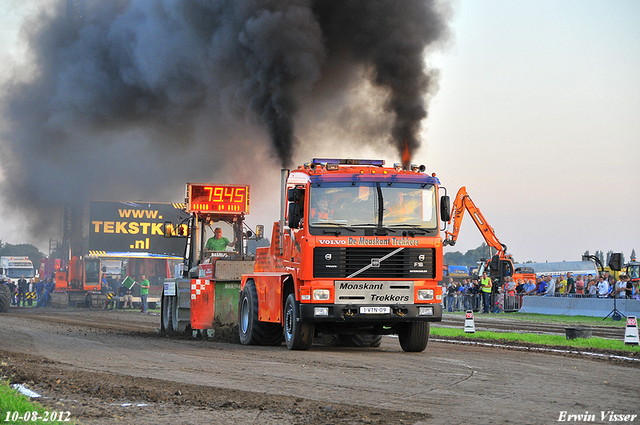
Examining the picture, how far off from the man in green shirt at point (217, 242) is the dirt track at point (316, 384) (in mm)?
5037

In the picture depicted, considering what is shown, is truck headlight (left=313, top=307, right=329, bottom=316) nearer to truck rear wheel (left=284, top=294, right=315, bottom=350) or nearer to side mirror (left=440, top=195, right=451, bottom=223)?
truck rear wheel (left=284, top=294, right=315, bottom=350)

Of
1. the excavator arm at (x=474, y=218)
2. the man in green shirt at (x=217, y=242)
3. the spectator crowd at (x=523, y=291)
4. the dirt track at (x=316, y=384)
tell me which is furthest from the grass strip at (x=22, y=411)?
the excavator arm at (x=474, y=218)

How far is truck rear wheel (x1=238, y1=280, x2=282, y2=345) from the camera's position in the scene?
15.0 metres

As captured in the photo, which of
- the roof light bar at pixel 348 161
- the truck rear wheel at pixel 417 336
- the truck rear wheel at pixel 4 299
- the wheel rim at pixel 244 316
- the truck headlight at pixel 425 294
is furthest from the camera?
the truck rear wheel at pixel 4 299

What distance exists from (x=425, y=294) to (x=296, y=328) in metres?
2.23

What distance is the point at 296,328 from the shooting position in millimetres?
13281

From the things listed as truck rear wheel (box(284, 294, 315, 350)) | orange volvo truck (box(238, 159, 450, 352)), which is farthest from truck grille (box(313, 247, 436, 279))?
truck rear wheel (box(284, 294, 315, 350))

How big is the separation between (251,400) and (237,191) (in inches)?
457

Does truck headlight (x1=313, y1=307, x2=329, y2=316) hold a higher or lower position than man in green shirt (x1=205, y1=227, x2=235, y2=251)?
lower

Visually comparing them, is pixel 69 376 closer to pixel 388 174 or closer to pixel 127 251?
pixel 388 174

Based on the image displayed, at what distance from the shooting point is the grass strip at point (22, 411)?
21.1 ft

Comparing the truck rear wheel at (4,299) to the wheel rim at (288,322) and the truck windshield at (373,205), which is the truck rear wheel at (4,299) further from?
the truck windshield at (373,205)

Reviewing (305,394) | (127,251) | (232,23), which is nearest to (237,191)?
(232,23)

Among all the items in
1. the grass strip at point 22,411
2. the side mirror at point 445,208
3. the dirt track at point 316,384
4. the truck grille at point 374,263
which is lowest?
the dirt track at point 316,384
